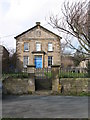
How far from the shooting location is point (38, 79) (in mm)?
16859

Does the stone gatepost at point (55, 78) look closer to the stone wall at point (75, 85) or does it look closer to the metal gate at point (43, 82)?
the stone wall at point (75, 85)

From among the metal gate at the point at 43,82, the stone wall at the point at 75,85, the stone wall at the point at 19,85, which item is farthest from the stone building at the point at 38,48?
the stone wall at the point at 75,85

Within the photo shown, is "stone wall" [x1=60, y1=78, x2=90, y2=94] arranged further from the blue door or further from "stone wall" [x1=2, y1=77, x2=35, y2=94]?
the blue door

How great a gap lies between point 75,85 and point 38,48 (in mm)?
23038

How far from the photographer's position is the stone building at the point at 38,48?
37062 millimetres

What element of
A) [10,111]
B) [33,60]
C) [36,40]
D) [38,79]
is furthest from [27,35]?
[10,111]

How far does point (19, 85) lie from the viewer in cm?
1538

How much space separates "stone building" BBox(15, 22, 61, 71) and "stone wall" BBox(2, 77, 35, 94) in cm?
2131

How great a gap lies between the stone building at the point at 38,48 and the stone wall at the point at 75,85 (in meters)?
21.5

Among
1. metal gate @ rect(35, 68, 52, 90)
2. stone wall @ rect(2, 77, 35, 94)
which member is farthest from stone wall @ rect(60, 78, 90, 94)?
stone wall @ rect(2, 77, 35, 94)

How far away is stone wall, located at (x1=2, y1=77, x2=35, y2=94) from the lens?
15.3m

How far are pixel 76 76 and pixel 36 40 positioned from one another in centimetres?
2313

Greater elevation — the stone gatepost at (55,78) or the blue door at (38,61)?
the blue door at (38,61)

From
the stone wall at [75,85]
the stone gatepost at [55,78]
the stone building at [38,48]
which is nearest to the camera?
the stone wall at [75,85]
